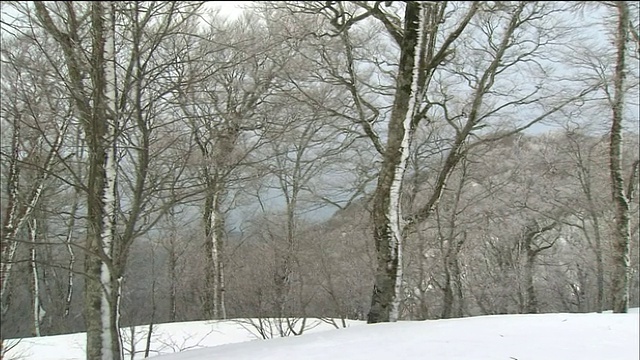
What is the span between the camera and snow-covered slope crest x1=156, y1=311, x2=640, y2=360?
4297mm

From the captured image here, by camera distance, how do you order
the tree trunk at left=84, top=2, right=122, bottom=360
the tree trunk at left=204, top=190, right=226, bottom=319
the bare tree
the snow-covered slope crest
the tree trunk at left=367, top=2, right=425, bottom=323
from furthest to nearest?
the tree trunk at left=204, top=190, right=226, bottom=319
the bare tree
the tree trunk at left=367, top=2, right=425, bottom=323
the tree trunk at left=84, top=2, right=122, bottom=360
the snow-covered slope crest

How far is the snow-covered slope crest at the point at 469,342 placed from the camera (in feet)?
14.1

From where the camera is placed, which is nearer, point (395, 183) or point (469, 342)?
point (469, 342)

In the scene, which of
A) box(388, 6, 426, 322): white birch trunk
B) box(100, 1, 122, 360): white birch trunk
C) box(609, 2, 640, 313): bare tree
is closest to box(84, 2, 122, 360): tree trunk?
box(100, 1, 122, 360): white birch trunk

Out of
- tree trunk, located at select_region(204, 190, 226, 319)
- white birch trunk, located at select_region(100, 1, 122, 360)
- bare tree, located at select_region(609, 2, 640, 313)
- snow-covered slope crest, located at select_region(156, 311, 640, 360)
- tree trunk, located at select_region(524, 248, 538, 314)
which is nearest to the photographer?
snow-covered slope crest, located at select_region(156, 311, 640, 360)

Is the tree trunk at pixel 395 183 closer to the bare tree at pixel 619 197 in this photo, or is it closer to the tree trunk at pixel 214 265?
the bare tree at pixel 619 197

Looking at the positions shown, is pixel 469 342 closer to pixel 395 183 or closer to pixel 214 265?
pixel 395 183

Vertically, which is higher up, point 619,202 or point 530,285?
point 619,202

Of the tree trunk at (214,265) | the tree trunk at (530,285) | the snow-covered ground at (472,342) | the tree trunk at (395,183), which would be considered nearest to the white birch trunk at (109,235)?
the snow-covered ground at (472,342)

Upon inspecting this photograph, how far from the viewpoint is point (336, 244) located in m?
15.2

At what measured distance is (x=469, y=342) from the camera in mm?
4629

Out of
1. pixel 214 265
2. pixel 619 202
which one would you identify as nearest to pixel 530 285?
pixel 619 202

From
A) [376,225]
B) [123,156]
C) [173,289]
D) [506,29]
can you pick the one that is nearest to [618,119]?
[506,29]

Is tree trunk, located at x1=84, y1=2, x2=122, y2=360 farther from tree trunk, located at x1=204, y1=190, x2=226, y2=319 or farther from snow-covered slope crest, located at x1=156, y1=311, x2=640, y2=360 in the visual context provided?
tree trunk, located at x1=204, y1=190, x2=226, y2=319
